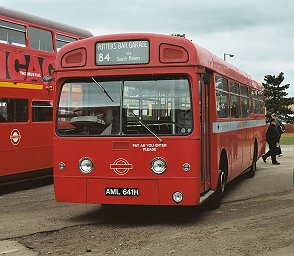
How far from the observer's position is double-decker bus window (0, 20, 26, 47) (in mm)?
13469

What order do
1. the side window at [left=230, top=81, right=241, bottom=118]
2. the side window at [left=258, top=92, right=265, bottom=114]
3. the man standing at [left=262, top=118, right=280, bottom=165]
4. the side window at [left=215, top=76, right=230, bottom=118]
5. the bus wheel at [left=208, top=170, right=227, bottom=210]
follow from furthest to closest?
the man standing at [left=262, top=118, right=280, bottom=165]
the side window at [left=258, top=92, right=265, bottom=114]
the side window at [left=230, top=81, right=241, bottom=118]
the side window at [left=215, top=76, right=230, bottom=118]
the bus wheel at [left=208, top=170, right=227, bottom=210]

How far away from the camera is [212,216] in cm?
998

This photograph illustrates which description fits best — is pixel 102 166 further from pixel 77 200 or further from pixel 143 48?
pixel 143 48

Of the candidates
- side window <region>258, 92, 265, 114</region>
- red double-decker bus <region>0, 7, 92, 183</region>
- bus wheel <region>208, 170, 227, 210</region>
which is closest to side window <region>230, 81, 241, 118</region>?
bus wheel <region>208, 170, 227, 210</region>

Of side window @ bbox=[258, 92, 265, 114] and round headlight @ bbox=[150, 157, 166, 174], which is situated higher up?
side window @ bbox=[258, 92, 265, 114]

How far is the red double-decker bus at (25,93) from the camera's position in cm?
1350

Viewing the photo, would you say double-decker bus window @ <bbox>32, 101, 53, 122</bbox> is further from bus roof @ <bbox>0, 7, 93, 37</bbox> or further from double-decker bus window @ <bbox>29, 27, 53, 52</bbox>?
bus roof @ <bbox>0, 7, 93, 37</bbox>

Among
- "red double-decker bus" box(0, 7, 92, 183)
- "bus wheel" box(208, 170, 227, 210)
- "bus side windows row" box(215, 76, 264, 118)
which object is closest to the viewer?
"bus wheel" box(208, 170, 227, 210)

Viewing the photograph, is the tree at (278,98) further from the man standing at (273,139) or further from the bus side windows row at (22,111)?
the bus side windows row at (22,111)

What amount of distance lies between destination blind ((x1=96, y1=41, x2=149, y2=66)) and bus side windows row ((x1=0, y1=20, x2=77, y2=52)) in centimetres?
485

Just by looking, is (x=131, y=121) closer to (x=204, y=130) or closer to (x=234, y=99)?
(x=204, y=130)

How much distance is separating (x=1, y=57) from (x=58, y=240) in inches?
251

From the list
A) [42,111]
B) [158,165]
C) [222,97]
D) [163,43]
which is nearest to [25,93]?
[42,111]

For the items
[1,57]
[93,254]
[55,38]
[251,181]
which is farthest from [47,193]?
[93,254]
